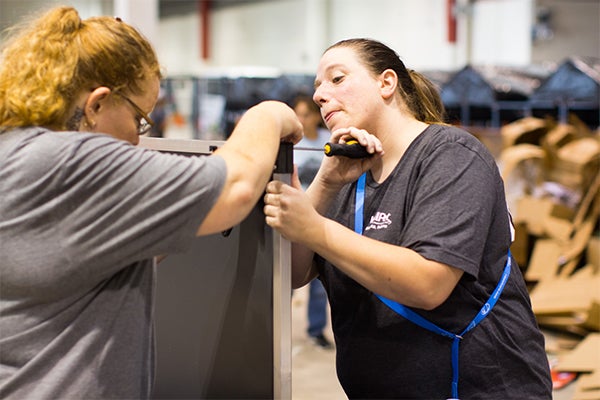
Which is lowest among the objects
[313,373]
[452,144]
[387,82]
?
[313,373]

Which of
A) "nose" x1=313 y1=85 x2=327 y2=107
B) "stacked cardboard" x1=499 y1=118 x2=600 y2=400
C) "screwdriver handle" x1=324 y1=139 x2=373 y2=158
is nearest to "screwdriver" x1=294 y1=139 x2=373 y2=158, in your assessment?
"screwdriver handle" x1=324 y1=139 x2=373 y2=158

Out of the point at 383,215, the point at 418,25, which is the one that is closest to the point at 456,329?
the point at 383,215

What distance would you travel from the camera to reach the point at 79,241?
1.04 meters

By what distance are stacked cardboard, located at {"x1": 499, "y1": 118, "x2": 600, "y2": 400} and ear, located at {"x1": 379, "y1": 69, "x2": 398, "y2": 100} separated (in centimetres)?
268

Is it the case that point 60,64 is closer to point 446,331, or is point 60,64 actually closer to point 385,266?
point 385,266

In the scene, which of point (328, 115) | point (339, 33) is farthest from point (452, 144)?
point (339, 33)

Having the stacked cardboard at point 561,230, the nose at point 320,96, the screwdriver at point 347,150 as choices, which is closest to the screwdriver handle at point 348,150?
the screwdriver at point 347,150

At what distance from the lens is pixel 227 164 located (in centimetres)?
108

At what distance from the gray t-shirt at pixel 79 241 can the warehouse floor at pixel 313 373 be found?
2.64 metres

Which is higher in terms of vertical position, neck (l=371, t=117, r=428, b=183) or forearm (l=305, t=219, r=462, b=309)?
neck (l=371, t=117, r=428, b=183)

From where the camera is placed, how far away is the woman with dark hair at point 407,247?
4.04 feet

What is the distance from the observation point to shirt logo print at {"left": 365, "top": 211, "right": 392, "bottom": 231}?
4.58 feet

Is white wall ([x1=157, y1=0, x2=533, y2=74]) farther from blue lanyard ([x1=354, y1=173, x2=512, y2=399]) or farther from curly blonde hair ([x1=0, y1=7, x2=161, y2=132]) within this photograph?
curly blonde hair ([x1=0, y1=7, x2=161, y2=132])

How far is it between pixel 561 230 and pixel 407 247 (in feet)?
12.1
